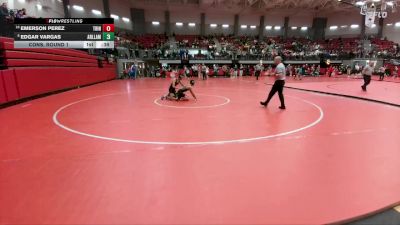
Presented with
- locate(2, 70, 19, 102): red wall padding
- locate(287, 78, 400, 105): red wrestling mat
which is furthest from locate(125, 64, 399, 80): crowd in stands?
locate(2, 70, 19, 102): red wall padding

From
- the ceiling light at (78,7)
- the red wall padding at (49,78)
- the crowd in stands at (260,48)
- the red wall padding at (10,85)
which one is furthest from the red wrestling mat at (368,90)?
the ceiling light at (78,7)

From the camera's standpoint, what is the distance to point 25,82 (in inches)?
395

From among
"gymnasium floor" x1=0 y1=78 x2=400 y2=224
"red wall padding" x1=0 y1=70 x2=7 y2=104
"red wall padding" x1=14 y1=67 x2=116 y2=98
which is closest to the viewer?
"gymnasium floor" x1=0 y1=78 x2=400 y2=224

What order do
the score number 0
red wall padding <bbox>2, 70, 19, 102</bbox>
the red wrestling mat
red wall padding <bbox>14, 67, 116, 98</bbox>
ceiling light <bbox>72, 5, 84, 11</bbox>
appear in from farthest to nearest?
ceiling light <bbox>72, 5, 84, 11</bbox> → the red wrestling mat → red wall padding <bbox>14, 67, 116, 98</bbox> → the score number 0 → red wall padding <bbox>2, 70, 19, 102</bbox>

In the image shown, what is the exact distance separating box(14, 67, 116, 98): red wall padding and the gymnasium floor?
13.2ft

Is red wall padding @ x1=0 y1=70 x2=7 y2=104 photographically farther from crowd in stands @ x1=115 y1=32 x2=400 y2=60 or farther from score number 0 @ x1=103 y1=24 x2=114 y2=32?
crowd in stands @ x1=115 y1=32 x2=400 y2=60

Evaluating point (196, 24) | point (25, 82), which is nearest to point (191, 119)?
point (25, 82)

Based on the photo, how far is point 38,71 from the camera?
1112cm

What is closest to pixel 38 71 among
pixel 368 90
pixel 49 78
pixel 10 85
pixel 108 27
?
pixel 49 78
